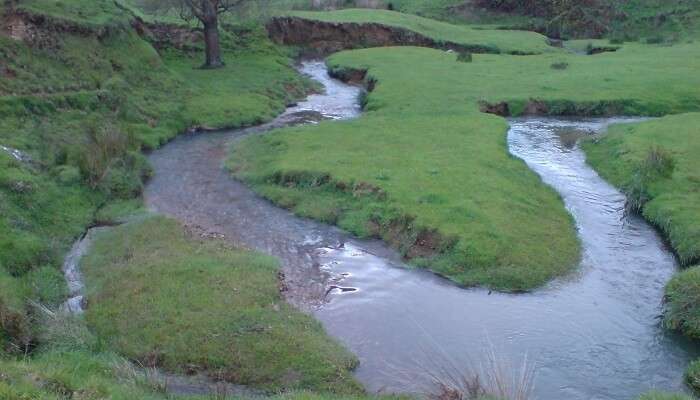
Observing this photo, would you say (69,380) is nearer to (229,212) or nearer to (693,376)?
(693,376)

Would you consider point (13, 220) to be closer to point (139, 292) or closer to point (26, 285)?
point (26, 285)

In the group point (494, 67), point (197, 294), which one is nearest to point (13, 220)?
point (197, 294)

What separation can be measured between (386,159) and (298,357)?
12.2m

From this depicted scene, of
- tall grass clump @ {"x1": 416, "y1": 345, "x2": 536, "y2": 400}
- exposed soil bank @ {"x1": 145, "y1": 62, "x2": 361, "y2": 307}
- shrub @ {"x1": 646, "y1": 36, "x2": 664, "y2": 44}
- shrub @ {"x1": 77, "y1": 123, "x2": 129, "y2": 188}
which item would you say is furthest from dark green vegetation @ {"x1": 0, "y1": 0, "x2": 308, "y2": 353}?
shrub @ {"x1": 646, "y1": 36, "x2": 664, "y2": 44}

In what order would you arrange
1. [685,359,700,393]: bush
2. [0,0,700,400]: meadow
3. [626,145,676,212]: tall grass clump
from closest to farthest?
1. [685,359,700,393]: bush
2. [0,0,700,400]: meadow
3. [626,145,676,212]: tall grass clump

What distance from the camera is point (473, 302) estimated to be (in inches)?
626

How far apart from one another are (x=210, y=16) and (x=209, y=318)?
92.1 feet

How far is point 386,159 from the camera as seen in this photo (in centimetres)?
Result: 2436

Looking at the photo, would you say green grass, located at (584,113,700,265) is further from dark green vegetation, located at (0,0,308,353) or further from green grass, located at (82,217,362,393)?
dark green vegetation, located at (0,0,308,353)

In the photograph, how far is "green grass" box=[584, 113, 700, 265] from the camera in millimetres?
19391

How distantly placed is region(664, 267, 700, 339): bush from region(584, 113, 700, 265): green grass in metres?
2.98

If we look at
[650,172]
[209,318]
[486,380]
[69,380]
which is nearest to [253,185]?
[209,318]

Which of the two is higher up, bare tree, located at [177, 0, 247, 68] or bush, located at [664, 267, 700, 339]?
bare tree, located at [177, 0, 247, 68]

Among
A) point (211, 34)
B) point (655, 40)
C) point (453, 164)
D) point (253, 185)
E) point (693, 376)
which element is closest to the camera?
point (693, 376)
